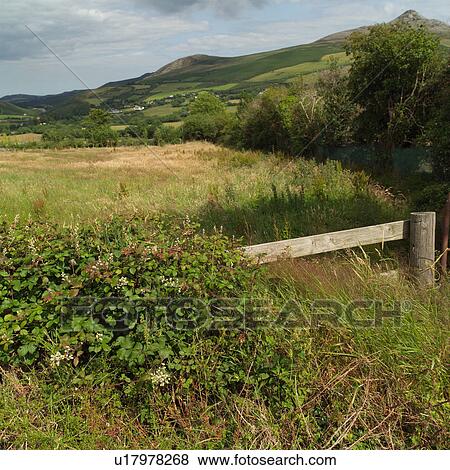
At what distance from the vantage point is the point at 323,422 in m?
2.46

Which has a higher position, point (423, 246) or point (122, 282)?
point (122, 282)

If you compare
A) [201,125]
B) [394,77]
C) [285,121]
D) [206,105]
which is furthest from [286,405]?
[285,121]

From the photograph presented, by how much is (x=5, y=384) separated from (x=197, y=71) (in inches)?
294

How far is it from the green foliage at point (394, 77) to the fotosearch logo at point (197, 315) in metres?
15.4

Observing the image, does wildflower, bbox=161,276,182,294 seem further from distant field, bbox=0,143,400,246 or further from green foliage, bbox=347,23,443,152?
green foliage, bbox=347,23,443,152

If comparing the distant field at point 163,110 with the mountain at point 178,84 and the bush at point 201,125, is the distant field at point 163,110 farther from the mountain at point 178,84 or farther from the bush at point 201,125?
the bush at point 201,125

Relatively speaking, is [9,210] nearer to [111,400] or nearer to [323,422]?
[111,400]

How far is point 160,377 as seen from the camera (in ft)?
7.91

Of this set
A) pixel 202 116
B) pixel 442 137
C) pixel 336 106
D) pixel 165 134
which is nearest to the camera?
pixel 165 134

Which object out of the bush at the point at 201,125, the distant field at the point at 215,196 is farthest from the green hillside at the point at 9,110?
the bush at the point at 201,125

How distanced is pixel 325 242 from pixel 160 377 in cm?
210

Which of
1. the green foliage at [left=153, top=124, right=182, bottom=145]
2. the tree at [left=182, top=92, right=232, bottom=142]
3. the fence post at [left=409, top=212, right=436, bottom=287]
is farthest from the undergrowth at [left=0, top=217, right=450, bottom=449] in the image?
the tree at [left=182, top=92, right=232, bottom=142]

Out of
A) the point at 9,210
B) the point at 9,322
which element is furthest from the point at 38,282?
the point at 9,210
